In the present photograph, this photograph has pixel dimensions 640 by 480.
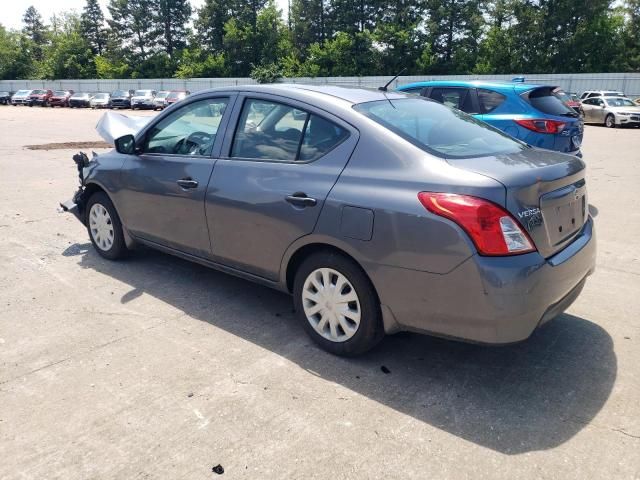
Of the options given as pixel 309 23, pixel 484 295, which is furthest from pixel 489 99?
pixel 309 23

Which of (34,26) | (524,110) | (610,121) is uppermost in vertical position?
(34,26)

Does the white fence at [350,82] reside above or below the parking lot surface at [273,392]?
above

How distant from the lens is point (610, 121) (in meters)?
24.3

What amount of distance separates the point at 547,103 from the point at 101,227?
590cm

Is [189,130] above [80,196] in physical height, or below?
above

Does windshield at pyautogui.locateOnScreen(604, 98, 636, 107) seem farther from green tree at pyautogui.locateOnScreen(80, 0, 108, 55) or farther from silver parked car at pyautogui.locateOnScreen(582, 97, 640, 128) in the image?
green tree at pyautogui.locateOnScreen(80, 0, 108, 55)

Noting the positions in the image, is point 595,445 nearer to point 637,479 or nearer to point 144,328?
point 637,479

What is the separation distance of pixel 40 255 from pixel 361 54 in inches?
2025

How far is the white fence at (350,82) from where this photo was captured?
36344mm

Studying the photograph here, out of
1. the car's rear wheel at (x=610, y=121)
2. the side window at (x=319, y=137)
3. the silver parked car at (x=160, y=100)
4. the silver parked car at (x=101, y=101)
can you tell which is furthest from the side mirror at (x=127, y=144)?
the silver parked car at (x=101, y=101)

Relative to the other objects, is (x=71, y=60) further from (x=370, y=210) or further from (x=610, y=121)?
(x=370, y=210)

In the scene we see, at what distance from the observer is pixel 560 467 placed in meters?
2.53

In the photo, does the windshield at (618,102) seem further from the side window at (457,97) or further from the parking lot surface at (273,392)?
the parking lot surface at (273,392)

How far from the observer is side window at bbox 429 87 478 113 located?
25.7 feet
